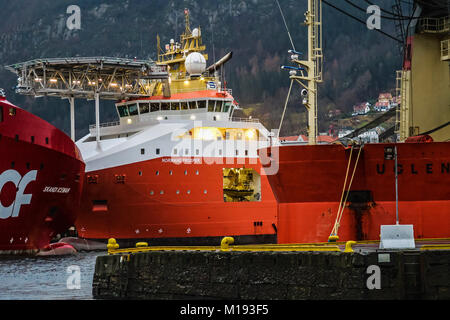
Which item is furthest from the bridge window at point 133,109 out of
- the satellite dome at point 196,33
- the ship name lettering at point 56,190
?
the ship name lettering at point 56,190

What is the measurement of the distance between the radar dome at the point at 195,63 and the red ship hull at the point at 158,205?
7081 millimetres

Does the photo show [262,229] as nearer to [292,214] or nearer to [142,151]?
[142,151]

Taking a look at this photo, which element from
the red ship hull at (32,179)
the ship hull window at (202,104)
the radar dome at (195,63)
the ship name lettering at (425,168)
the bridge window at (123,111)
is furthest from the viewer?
the radar dome at (195,63)

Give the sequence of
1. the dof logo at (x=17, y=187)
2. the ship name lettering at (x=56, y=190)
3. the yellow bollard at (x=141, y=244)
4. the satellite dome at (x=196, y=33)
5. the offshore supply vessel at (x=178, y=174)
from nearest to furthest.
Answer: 1. the yellow bollard at (x=141, y=244)
2. the dof logo at (x=17, y=187)
3. the ship name lettering at (x=56, y=190)
4. the offshore supply vessel at (x=178, y=174)
5. the satellite dome at (x=196, y=33)

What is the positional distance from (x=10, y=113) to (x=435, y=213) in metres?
17.0

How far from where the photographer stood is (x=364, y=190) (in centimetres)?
2772

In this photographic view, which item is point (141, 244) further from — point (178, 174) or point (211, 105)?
point (211, 105)

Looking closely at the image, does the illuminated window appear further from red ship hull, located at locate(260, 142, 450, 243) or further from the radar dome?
red ship hull, located at locate(260, 142, 450, 243)

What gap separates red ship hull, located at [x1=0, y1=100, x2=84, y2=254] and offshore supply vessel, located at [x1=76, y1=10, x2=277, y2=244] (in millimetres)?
4428

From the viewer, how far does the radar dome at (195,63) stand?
1917 inches

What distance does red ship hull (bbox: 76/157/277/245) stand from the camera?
42531mm

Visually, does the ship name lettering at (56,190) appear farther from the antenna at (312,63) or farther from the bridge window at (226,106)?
the bridge window at (226,106)

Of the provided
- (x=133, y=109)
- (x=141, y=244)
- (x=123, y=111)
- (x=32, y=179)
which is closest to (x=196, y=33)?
(x=133, y=109)

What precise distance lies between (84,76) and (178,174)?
7.50 meters
